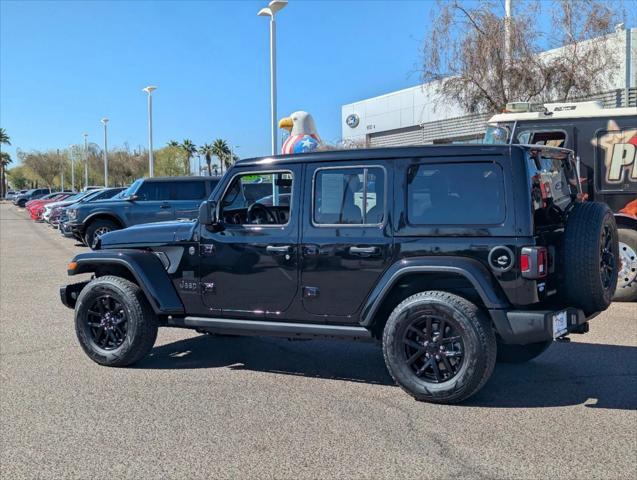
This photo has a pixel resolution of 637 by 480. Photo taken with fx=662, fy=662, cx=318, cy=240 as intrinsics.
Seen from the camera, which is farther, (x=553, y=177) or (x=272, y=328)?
(x=272, y=328)

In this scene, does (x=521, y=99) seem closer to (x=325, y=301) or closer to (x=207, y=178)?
(x=207, y=178)

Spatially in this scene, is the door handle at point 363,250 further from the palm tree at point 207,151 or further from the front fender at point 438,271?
the palm tree at point 207,151

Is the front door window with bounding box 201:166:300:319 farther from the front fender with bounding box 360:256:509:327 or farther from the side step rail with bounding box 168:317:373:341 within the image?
the front fender with bounding box 360:256:509:327

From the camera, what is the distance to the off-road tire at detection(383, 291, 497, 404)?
4777 mm

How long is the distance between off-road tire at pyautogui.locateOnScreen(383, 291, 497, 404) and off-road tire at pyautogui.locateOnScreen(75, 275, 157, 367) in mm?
2271

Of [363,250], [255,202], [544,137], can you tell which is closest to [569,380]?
[363,250]

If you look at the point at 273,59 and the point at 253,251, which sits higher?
the point at 273,59

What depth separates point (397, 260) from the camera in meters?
5.04

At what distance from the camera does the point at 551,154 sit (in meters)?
5.47

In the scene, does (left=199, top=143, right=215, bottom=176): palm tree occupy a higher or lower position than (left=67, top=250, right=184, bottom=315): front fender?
higher

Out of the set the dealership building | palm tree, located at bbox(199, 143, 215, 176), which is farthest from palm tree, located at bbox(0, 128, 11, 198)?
the dealership building

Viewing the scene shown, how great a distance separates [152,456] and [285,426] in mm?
933

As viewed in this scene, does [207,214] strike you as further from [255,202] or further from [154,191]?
[154,191]

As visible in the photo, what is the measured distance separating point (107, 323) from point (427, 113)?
26.4m
